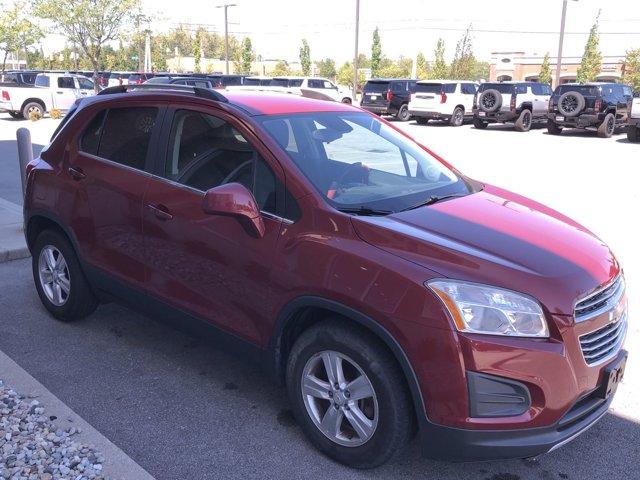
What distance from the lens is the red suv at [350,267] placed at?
2.63 metres

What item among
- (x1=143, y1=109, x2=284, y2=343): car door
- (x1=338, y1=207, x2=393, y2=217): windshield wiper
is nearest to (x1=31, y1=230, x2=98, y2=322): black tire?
(x1=143, y1=109, x2=284, y2=343): car door

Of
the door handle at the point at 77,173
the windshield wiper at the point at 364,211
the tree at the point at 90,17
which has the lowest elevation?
the door handle at the point at 77,173

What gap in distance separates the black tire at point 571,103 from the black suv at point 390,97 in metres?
7.19

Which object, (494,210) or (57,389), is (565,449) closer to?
(494,210)

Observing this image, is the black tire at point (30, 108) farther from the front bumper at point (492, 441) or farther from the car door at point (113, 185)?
the front bumper at point (492, 441)

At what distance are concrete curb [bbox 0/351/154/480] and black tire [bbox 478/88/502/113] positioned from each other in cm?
2170

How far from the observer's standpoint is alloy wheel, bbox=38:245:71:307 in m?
4.71

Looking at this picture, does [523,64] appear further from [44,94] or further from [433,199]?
[433,199]

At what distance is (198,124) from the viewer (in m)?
3.77

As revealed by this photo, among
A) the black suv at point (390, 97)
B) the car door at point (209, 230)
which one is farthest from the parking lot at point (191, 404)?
the black suv at point (390, 97)

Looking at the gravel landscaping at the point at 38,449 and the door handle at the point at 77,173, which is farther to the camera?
the door handle at the point at 77,173

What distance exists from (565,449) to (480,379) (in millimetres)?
1093

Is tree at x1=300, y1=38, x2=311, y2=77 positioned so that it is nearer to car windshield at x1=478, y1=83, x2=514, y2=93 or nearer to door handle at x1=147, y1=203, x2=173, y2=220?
car windshield at x1=478, y1=83, x2=514, y2=93

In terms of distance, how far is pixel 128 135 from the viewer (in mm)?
4172
